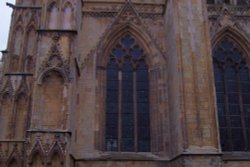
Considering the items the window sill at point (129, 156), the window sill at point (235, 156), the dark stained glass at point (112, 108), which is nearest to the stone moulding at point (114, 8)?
the dark stained glass at point (112, 108)

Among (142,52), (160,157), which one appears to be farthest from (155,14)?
(160,157)

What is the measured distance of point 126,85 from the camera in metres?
14.4

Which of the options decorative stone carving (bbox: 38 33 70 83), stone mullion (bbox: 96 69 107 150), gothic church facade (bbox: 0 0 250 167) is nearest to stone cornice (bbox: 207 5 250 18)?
gothic church facade (bbox: 0 0 250 167)

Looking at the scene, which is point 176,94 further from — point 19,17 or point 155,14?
point 19,17

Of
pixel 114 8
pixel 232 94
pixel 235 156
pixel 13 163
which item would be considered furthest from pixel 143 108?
pixel 13 163

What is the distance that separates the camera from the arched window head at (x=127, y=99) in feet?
44.4

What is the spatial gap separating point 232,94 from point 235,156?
9.04ft

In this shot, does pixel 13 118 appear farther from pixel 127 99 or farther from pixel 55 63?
pixel 127 99

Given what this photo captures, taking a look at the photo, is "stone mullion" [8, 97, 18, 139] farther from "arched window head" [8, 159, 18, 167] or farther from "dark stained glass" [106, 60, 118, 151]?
"dark stained glass" [106, 60, 118, 151]

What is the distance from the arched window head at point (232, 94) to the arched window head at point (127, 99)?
2.93 meters

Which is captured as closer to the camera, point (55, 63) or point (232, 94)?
point (55, 63)

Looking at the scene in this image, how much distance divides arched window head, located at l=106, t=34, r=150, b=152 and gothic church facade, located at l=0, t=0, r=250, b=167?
Answer: 4 centimetres

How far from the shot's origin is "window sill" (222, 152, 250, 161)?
40.8ft

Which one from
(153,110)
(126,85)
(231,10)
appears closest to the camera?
(153,110)
